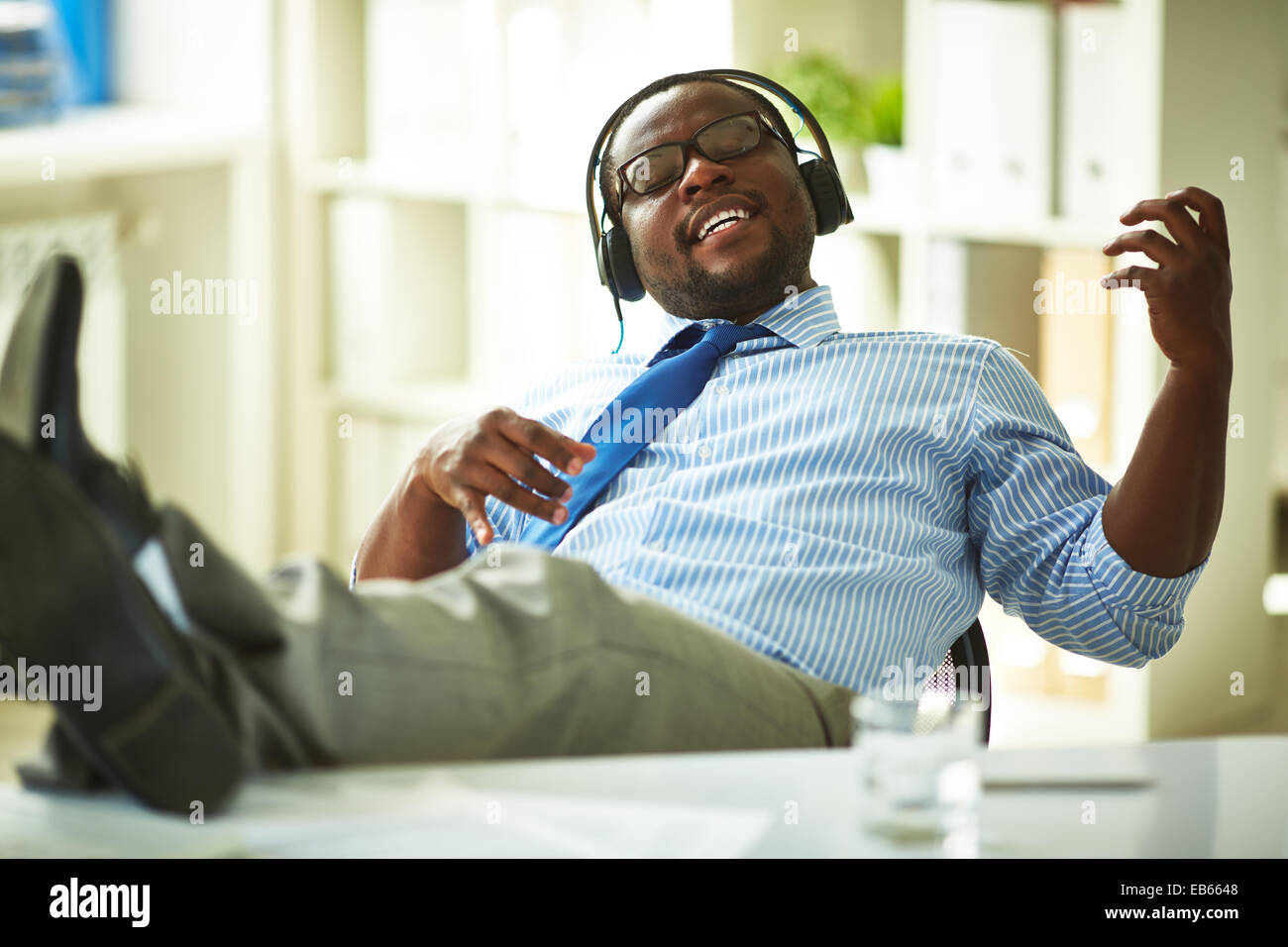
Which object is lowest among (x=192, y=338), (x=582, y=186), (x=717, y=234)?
(x=192, y=338)

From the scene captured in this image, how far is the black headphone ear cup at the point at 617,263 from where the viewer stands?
1.62 metres

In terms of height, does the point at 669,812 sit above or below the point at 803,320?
below

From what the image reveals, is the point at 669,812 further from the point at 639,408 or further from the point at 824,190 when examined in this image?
the point at 824,190

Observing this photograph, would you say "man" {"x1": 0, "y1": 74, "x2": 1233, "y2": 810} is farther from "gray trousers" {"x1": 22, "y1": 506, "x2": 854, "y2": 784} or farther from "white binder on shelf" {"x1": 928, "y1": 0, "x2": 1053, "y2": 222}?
"white binder on shelf" {"x1": 928, "y1": 0, "x2": 1053, "y2": 222}

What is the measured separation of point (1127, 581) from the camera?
118 centimetres

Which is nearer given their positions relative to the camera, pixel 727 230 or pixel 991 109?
pixel 727 230

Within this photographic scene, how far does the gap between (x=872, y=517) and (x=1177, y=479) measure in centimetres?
27

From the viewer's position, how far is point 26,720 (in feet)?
9.25

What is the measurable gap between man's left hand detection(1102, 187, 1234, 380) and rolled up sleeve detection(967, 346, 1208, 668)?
0.62ft

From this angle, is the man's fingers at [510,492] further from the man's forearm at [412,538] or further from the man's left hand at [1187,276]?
the man's left hand at [1187,276]

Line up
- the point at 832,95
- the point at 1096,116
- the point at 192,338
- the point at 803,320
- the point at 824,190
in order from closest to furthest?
the point at 803,320
the point at 824,190
the point at 1096,116
the point at 832,95
the point at 192,338

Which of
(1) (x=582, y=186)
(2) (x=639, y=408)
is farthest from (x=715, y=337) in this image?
(1) (x=582, y=186)

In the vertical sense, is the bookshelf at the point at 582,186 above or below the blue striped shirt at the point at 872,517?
above

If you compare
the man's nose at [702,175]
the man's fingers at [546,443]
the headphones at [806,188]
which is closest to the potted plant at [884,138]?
Answer: the headphones at [806,188]
